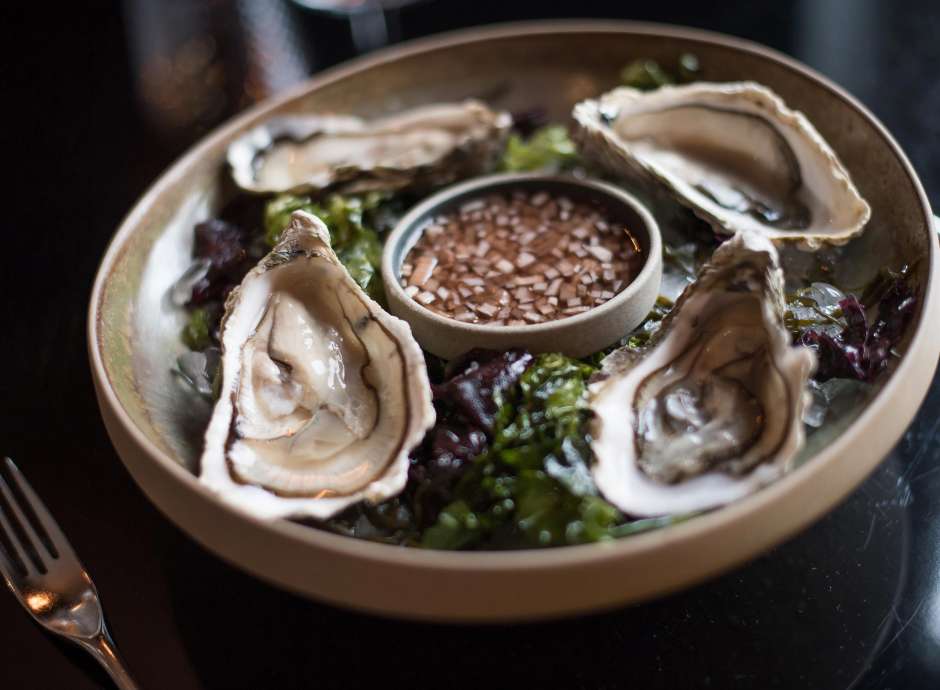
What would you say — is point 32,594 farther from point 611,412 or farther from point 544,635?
point 611,412

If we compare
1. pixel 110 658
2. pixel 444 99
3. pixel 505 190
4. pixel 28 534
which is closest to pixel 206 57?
pixel 444 99

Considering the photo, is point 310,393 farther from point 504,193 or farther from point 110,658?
point 504,193

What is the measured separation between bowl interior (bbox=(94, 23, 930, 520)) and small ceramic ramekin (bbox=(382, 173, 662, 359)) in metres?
0.15

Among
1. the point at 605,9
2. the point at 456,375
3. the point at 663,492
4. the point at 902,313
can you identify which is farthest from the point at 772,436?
the point at 605,9

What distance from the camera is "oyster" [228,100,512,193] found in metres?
1.90

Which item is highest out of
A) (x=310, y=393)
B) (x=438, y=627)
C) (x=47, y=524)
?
(x=310, y=393)

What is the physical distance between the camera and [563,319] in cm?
147

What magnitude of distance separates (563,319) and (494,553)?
0.47 meters

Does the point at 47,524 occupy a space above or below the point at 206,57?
below

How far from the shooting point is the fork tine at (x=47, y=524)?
139 centimetres

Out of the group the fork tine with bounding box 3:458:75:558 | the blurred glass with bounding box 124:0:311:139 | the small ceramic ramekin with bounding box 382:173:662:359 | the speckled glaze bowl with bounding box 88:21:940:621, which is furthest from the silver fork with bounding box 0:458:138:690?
the blurred glass with bounding box 124:0:311:139

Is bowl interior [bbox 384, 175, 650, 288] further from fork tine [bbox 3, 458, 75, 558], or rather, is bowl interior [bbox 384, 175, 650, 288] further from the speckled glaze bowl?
fork tine [bbox 3, 458, 75, 558]

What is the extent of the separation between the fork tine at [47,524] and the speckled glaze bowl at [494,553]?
21 cm

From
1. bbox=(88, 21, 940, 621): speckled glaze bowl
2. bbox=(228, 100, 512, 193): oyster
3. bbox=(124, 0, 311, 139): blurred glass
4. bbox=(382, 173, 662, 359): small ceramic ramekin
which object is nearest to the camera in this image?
bbox=(88, 21, 940, 621): speckled glaze bowl
